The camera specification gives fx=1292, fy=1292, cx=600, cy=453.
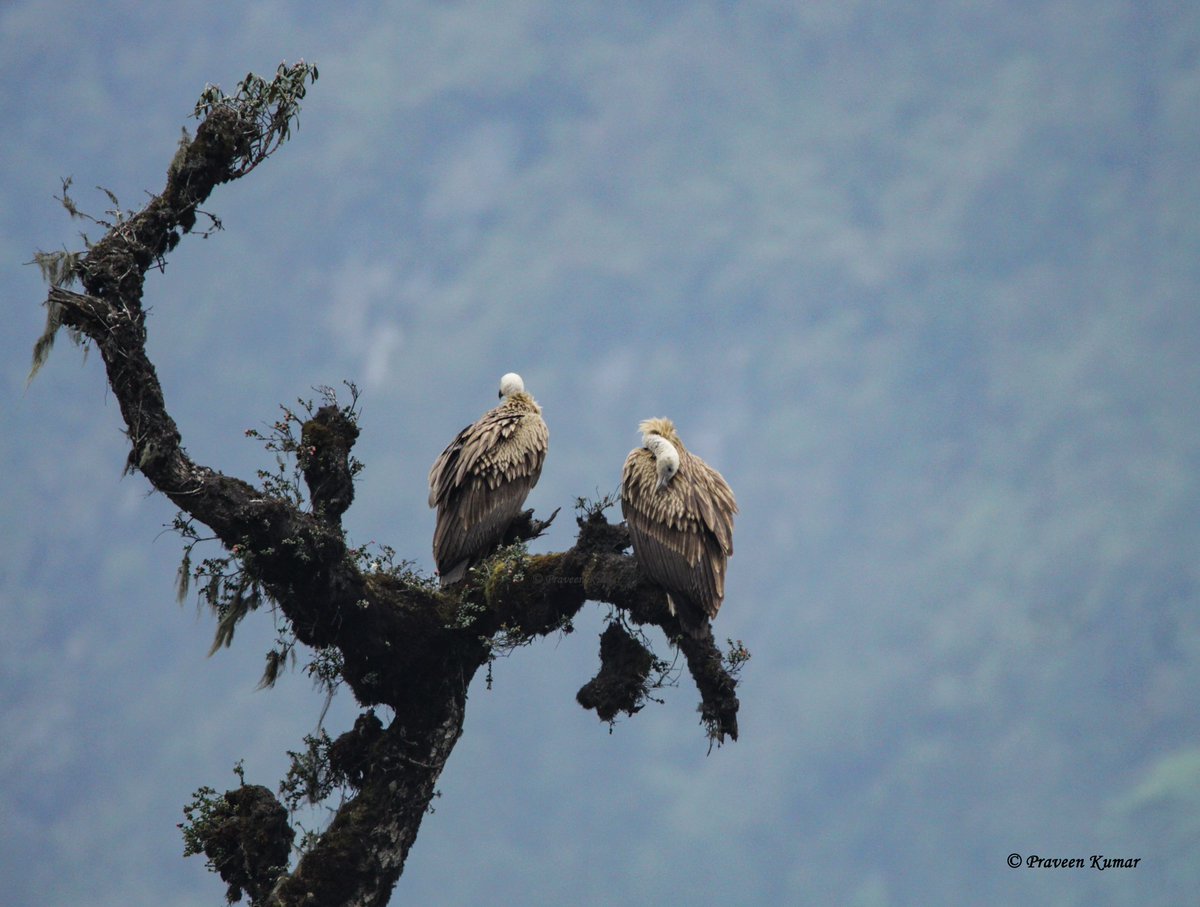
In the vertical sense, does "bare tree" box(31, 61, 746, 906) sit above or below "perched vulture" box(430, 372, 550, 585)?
below

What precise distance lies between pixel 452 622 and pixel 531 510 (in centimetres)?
213

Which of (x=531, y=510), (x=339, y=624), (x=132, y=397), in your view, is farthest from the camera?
(x=531, y=510)

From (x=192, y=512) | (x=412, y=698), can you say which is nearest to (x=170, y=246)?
(x=192, y=512)

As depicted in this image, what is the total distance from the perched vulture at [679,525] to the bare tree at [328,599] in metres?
0.20

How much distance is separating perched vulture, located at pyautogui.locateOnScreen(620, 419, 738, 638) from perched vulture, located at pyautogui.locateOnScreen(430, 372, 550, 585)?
5.17 feet

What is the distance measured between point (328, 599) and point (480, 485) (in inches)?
104

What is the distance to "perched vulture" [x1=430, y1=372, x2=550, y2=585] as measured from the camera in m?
14.1

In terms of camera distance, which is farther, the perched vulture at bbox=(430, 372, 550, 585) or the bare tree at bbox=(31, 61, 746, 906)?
the perched vulture at bbox=(430, 372, 550, 585)

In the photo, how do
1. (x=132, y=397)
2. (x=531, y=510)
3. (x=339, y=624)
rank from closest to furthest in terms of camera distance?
1. (x=132, y=397)
2. (x=339, y=624)
3. (x=531, y=510)

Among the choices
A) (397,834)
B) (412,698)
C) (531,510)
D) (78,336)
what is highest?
(531,510)

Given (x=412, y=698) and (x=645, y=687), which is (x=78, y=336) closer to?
(x=412, y=698)

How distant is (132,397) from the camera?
11352 mm

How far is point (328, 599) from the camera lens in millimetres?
12094

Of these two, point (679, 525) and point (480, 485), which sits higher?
point (480, 485)
